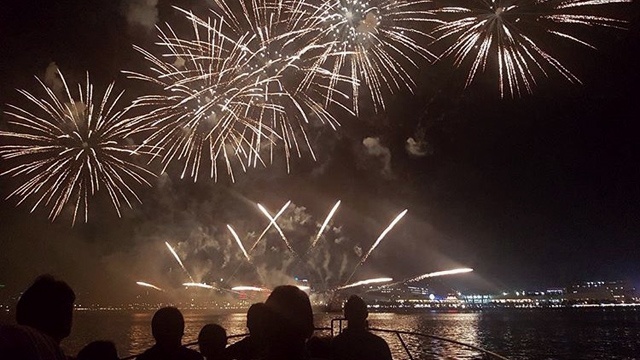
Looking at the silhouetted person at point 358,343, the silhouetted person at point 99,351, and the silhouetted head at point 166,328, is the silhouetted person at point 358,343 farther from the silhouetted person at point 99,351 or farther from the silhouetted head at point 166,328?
the silhouetted person at point 99,351

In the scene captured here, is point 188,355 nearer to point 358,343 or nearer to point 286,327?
point 358,343

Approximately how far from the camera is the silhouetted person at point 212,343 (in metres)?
5.89

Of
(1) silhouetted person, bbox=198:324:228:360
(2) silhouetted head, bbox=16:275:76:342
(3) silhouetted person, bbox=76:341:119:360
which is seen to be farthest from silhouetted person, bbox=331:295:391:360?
(2) silhouetted head, bbox=16:275:76:342

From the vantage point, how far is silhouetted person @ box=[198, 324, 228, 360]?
19.3 feet

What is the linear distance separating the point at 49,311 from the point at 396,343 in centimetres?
7570

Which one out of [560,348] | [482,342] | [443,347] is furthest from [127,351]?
[560,348]

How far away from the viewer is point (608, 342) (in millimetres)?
82562

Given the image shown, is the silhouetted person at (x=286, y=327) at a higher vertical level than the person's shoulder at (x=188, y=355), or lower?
higher

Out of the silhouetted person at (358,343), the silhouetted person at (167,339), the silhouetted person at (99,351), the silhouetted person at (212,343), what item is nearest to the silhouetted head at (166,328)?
the silhouetted person at (167,339)

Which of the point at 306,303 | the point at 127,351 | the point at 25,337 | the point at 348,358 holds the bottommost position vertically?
the point at 127,351

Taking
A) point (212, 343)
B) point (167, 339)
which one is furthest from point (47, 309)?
point (212, 343)

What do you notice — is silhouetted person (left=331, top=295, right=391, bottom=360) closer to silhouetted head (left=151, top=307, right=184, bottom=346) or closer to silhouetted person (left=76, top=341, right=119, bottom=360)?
silhouetted head (left=151, top=307, right=184, bottom=346)

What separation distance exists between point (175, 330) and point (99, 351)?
938 mm

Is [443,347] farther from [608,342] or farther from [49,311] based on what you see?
[49,311]
